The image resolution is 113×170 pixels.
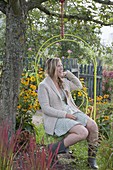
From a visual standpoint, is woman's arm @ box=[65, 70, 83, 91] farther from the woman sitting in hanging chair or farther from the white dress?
the white dress

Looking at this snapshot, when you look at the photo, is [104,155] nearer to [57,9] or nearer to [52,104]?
[52,104]

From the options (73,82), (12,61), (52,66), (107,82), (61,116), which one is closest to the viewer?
(61,116)

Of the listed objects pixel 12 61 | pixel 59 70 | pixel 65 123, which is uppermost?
pixel 12 61

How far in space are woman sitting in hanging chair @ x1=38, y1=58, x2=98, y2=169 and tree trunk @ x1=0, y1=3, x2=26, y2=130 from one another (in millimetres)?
391

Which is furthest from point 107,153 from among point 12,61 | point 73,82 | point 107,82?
point 107,82

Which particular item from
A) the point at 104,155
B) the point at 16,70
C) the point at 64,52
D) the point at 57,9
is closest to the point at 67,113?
the point at 16,70

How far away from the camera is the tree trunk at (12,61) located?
4.63 meters

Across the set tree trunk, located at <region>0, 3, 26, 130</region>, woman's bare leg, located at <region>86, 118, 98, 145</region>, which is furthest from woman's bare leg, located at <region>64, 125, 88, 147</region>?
tree trunk, located at <region>0, 3, 26, 130</region>

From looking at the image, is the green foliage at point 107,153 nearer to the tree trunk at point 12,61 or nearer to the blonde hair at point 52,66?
the blonde hair at point 52,66

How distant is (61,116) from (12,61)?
34.5 inches

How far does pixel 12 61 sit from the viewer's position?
4.66m

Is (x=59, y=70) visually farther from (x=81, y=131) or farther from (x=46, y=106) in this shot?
(x=81, y=131)

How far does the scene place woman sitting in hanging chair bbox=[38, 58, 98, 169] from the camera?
4254mm

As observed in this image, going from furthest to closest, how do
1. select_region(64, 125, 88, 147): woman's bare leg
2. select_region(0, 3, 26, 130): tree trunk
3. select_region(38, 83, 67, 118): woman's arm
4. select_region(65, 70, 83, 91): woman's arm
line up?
select_region(65, 70, 83, 91): woman's arm
select_region(0, 3, 26, 130): tree trunk
select_region(38, 83, 67, 118): woman's arm
select_region(64, 125, 88, 147): woman's bare leg
